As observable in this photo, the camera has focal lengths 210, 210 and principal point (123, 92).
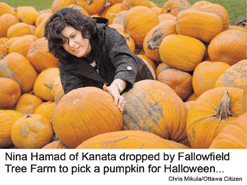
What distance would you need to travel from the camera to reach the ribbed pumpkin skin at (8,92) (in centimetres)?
339

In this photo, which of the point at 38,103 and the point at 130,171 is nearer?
the point at 130,171

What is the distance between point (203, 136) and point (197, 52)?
1.88 meters

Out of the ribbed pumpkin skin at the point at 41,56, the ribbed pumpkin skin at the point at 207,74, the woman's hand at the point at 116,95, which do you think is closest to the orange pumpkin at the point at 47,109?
the ribbed pumpkin skin at the point at 41,56

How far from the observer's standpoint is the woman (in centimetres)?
184

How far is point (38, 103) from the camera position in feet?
12.4

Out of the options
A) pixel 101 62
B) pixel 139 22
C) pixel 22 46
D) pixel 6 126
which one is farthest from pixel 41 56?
pixel 101 62

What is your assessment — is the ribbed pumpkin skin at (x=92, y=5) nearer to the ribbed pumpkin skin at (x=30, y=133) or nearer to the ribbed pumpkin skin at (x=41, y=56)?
the ribbed pumpkin skin at (x=41, y=56)

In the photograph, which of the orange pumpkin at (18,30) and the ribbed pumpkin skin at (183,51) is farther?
the orange pumpkin at (18,30)

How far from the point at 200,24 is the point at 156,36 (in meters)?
0.71

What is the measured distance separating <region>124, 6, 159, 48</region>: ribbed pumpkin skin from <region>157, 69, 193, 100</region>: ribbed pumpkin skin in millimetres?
919

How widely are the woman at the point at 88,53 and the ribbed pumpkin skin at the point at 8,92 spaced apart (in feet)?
5.39

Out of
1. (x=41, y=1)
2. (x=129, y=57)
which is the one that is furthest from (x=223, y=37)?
(x=41, y=1)

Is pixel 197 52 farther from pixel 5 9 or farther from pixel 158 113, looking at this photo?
pixel 5 9

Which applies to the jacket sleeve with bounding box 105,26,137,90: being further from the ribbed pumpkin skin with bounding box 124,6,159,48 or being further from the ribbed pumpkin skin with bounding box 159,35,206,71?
the ribbed pumpkin skin with bounding box 124,6,159,48
